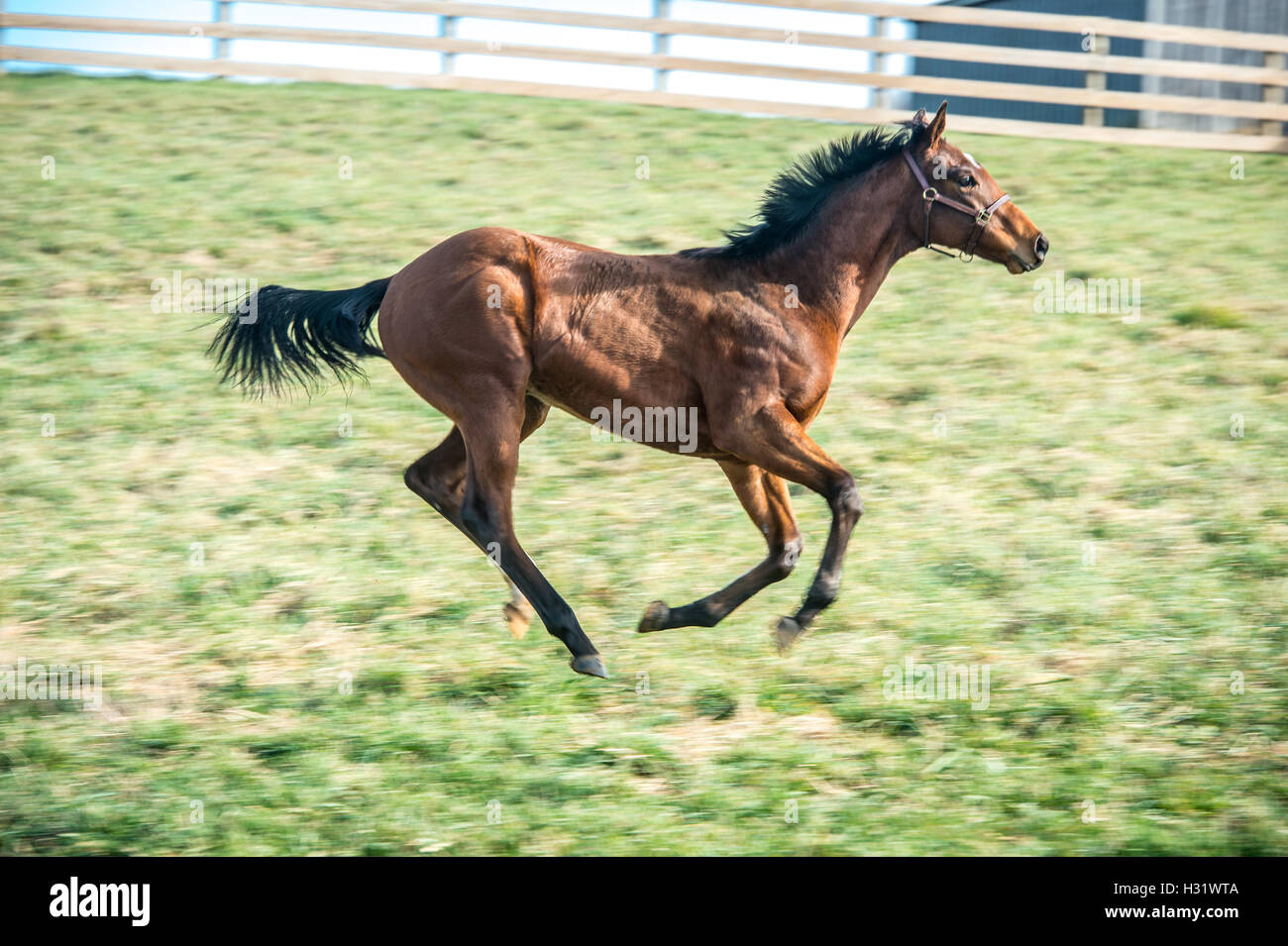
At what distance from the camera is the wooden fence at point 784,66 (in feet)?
41.7

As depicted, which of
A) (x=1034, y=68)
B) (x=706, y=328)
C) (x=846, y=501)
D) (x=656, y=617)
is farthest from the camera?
(x=1034, y=68)

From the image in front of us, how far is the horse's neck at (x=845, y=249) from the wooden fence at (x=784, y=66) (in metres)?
8.52

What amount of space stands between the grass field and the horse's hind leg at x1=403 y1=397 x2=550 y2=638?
21 cm

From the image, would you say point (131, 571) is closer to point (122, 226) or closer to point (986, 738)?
point (986, 738)

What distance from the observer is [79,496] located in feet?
22.0

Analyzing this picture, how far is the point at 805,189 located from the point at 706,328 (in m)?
0.81

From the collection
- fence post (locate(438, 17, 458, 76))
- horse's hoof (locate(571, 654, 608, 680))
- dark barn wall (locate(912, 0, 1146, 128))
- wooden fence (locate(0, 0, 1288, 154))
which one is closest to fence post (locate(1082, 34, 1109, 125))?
wooden fence (locate(0, 0, 1288, 154))

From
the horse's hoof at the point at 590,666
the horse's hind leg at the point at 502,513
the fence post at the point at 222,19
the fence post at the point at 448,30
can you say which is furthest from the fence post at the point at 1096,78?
the horse's hoof at the point at 590,666

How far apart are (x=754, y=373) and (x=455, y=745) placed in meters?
1.81

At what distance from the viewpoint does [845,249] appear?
480cm

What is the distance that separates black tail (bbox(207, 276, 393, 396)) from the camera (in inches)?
197

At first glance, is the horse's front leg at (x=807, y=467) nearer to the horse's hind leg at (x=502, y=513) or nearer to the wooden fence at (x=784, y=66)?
the horse's hind leg at (x=502, y=513)

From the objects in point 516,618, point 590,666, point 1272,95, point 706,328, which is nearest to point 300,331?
point 516,618

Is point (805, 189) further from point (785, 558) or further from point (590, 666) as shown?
point (590, 666)
